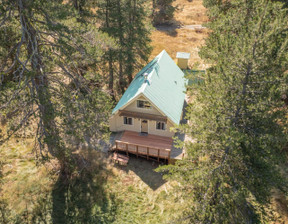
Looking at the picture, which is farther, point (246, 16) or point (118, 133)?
point (118, 133)

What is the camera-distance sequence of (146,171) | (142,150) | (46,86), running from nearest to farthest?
(46,86), (146,171), (142,150)

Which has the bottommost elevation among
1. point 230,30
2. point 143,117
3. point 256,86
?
point 143,117

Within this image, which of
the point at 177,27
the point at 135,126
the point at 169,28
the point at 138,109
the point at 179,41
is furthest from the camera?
the point at 177,27

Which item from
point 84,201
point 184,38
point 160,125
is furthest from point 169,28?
point 84,201

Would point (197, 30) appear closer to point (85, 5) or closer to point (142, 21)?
point (142, 21)

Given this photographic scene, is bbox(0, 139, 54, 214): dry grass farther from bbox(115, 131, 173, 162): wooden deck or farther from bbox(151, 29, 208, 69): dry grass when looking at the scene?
bbox(151, 29, 208, 69): dry grass

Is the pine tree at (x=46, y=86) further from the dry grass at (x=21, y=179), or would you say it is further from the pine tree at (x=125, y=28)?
the pine tree at (x=125, y=28)

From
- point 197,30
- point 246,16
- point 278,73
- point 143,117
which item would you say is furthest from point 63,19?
point 197,30

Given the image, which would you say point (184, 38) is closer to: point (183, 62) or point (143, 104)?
point (183, 62)
